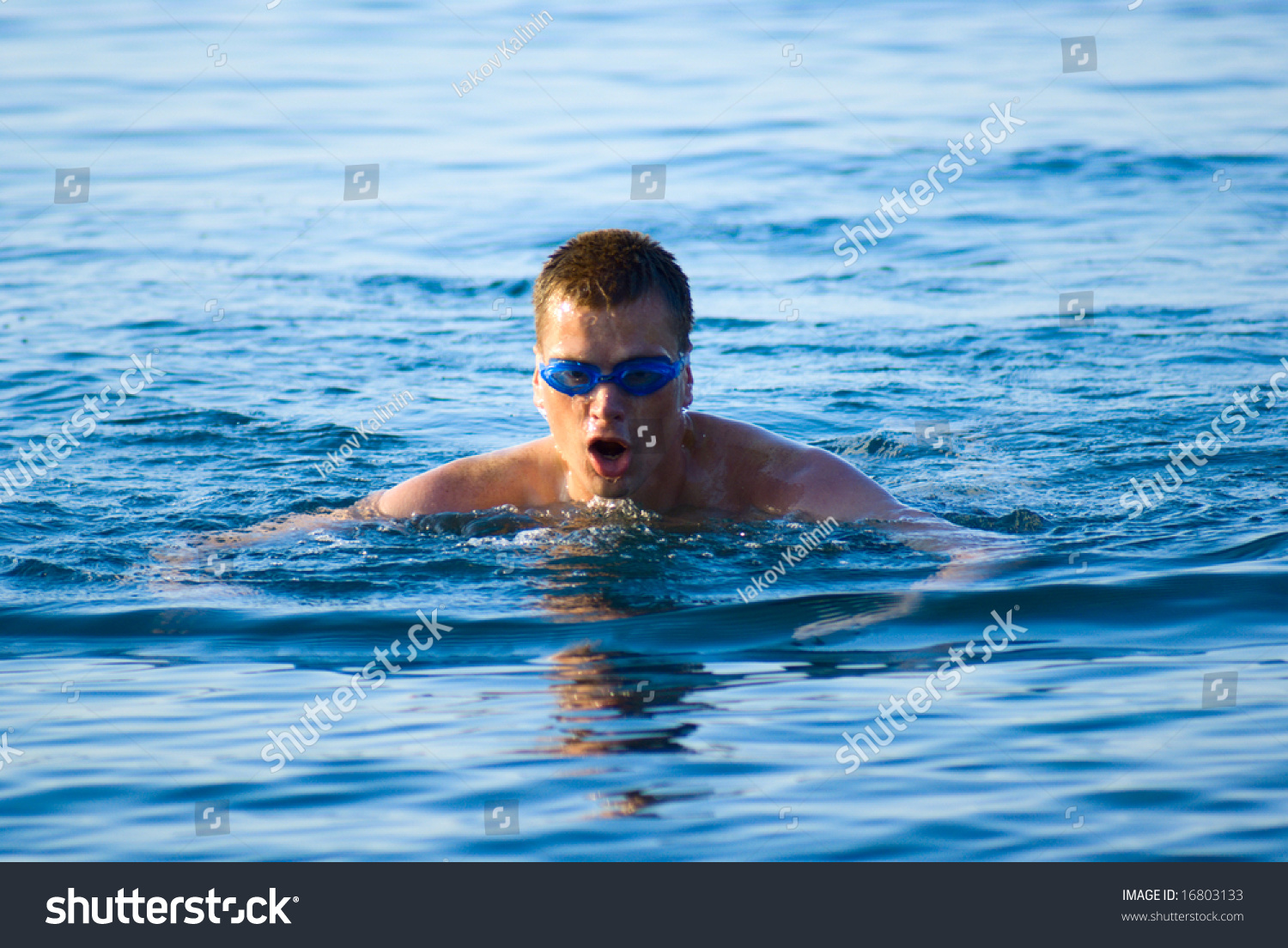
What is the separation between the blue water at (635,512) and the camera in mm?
3738

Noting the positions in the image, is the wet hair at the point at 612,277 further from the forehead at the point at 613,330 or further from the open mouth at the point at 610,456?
the open mouth at the point at 610,456

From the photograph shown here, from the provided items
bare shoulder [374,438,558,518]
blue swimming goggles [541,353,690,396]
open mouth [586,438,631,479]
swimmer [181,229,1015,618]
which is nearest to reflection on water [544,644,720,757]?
swimmer [181,229,1015,618]

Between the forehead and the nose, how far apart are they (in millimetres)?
115

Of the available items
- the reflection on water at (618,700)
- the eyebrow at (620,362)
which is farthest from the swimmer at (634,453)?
the reflection on water at (618,700)

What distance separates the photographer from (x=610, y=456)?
550cm

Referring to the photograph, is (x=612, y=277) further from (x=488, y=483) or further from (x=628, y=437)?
(x=488, y=483)

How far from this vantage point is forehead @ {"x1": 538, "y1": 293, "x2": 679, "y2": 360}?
5289 mm

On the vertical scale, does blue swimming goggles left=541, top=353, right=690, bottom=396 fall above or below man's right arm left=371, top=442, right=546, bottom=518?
A: above

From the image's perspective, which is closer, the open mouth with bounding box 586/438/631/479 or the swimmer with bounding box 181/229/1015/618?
the swimmer with bounding box 181/229/1015/618

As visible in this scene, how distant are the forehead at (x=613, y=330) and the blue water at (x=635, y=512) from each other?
0.83 meters

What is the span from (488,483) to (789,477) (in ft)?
4.02

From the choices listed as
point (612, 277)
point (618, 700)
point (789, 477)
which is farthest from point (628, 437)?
point (618, 700)

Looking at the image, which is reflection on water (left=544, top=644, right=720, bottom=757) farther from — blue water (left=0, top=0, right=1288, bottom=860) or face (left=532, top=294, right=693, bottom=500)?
face (left=532, top=294, right=693, bottom=500)
